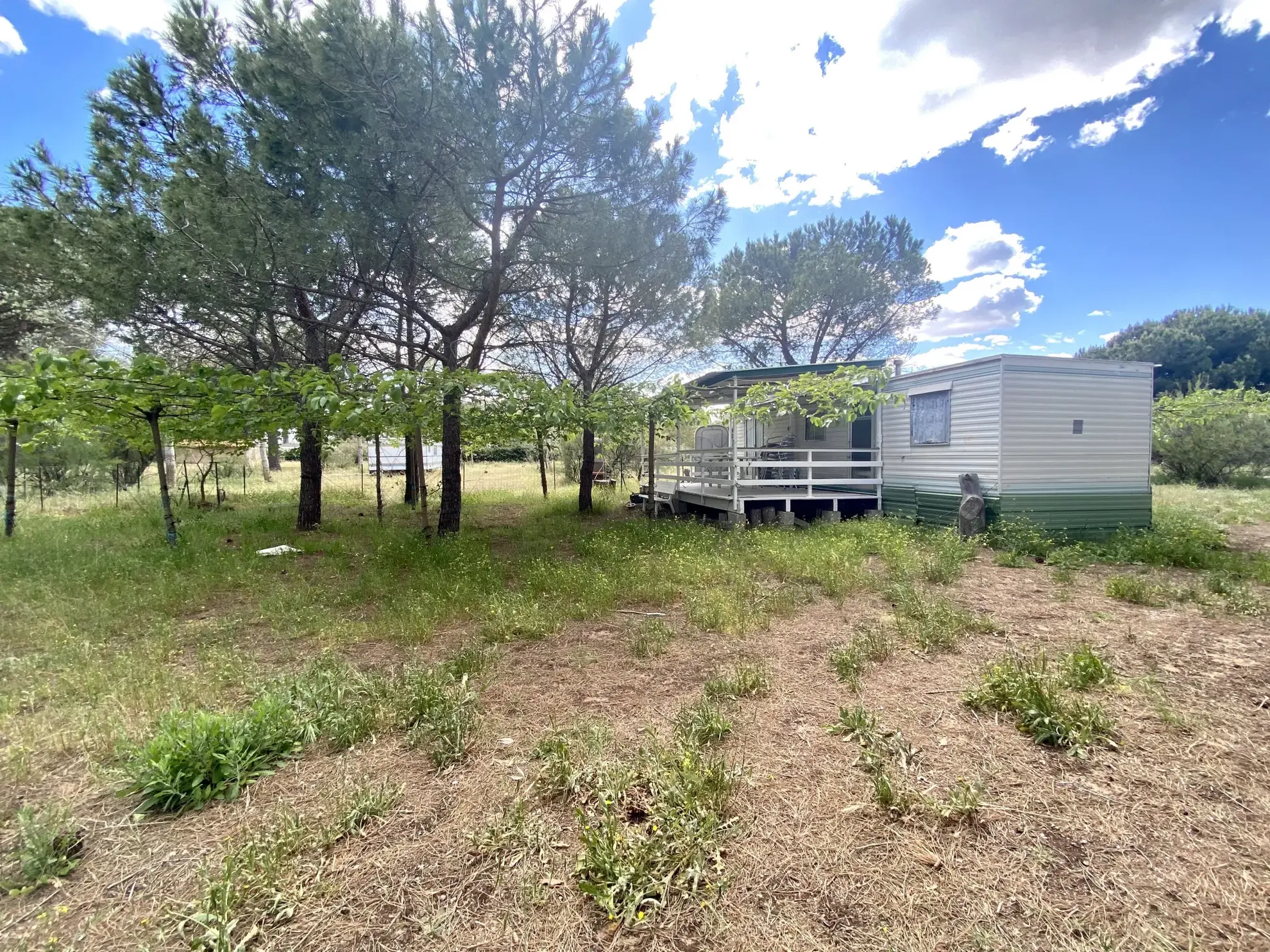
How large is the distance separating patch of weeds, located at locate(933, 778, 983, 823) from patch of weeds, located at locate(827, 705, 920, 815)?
0.09 meters

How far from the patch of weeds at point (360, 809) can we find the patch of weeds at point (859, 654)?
2.45m

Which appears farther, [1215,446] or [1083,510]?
[1215,446]

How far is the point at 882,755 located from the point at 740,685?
885mm

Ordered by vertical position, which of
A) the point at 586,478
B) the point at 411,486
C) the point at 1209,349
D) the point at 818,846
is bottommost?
the point at 818,846

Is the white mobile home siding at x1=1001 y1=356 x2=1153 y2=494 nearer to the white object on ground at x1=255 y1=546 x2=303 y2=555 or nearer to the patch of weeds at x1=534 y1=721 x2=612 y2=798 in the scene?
the patch of weeds at x1=534 y1=721 x2=612 y2=798

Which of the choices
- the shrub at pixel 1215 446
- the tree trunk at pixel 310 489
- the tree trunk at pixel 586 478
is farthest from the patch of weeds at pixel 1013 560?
the shrub at pixel 1215 446

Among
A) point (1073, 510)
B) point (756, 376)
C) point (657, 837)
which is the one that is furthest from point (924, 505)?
point (657, 837)

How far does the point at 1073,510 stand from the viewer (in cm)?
783

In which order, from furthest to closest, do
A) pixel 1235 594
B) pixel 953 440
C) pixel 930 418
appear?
1. pixel 930 418
2. pixel 953 440
3. pixel 1235 594

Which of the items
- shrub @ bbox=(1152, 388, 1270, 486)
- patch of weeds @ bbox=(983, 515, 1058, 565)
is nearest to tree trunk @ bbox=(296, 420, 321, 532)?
patch of weeds @ bbox=(983, 515, 1058, 565)

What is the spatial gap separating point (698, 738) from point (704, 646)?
4.45 feet

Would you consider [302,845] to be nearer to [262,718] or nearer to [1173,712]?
[262,718]

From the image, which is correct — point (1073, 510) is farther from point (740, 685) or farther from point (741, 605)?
point (740, 685)

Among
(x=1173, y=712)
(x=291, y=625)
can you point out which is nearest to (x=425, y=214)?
(x=291, y=625)
